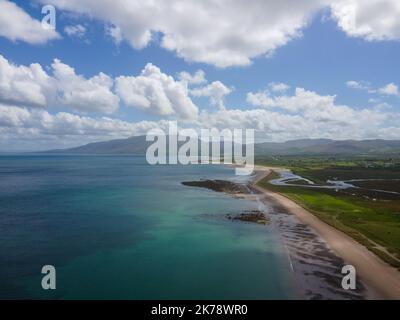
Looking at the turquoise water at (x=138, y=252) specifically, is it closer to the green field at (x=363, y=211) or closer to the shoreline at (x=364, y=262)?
the shoreline at (x=364, y=262)

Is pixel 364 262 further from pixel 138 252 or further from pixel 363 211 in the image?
pixel 363 211

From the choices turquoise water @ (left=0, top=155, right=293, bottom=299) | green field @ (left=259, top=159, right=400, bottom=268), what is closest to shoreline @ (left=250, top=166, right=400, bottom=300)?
green field @ (left=259, top=159, right=400, bottom=268)

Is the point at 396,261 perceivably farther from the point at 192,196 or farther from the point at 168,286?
the point at 192,196

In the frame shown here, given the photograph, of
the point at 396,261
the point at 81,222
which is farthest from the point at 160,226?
the point at 396,261

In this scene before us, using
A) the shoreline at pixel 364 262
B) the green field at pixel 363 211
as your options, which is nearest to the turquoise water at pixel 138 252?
the shoreline at pixel 364 262

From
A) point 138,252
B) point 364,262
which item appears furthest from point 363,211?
point 138,252

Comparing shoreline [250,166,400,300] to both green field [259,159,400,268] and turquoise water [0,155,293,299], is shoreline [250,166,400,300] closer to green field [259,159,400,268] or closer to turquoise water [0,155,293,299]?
green field [259,159,400,268]
